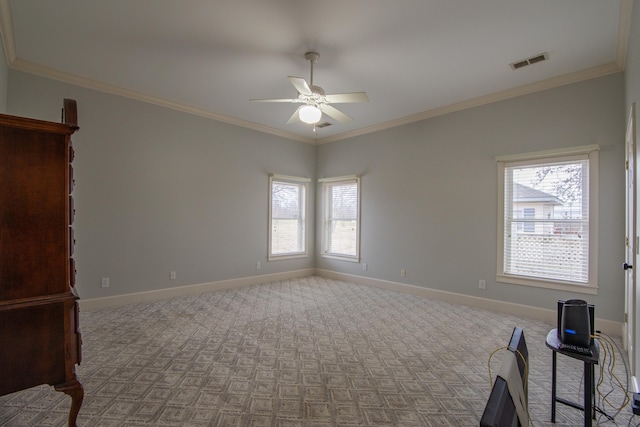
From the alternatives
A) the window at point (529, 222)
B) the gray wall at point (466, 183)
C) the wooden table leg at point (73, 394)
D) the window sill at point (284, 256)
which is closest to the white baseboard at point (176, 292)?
the window sill at point (284, 256)

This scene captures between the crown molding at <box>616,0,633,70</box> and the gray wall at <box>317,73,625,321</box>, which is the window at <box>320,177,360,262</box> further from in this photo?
the crown molding at <box>616,0,633,70</box>

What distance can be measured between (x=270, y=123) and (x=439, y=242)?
3.68 meters

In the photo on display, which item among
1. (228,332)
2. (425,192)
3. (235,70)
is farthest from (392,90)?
(228,332)

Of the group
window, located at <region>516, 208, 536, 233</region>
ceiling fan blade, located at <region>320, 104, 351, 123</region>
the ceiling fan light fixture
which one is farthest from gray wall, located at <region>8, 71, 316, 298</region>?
window, located at <region>516, 208, 536, 233</region>

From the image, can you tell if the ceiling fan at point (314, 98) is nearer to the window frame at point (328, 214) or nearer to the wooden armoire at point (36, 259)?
the wooden armoire at point (36, 259)

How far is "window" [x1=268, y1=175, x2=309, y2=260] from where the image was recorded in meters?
6.12

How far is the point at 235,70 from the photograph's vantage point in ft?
12.2

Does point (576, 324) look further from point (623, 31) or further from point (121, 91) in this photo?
point (121, 91)

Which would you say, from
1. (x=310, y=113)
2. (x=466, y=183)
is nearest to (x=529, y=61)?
(x=466, y=183)

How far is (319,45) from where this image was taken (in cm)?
316

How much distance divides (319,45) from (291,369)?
10.3ft

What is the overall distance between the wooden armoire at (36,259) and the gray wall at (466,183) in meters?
4.60

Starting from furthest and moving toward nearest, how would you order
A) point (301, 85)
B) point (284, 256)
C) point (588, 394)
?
point (284, 256)
point (301, 85)
point (588, 394)

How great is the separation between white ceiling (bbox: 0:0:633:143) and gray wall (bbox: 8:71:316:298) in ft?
1.26
